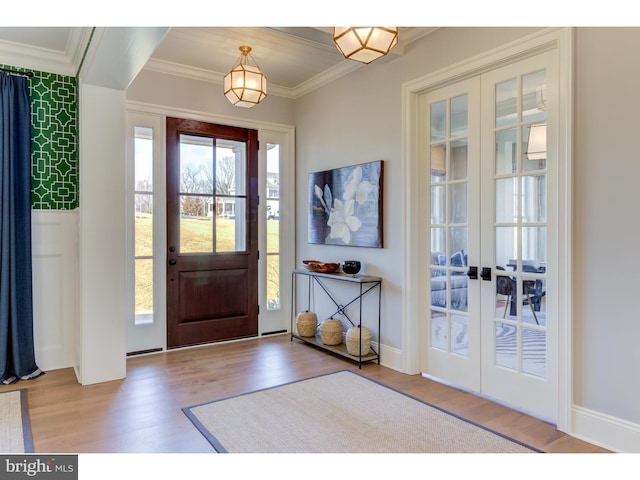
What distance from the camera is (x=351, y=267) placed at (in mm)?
3859

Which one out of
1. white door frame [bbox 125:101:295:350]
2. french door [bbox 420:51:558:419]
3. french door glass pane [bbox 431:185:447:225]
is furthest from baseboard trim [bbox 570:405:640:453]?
white door frame [bbox 125:101:295:350]

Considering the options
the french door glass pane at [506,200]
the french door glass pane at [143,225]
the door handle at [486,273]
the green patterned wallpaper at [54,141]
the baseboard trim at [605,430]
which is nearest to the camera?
the baseboard trim at [605,430]

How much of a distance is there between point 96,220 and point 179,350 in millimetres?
1538

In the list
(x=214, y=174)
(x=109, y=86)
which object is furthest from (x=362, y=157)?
(x=109, y=86)

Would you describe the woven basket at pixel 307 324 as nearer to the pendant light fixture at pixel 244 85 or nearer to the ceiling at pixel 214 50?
the pendant light fixture at pixel 244 85

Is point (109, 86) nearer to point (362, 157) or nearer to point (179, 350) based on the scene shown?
point (362, 157)

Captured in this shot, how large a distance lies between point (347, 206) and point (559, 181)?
Answer: 197 centimetres

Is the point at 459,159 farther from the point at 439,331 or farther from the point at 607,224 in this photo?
the point at 439,331

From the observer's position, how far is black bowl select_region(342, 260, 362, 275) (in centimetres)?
385

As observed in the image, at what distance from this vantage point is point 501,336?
2902 mm

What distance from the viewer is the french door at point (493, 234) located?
264 centimetres

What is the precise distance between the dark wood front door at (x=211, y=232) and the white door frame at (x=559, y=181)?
1825mm

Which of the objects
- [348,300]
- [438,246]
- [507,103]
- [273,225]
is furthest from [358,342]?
[507,103]

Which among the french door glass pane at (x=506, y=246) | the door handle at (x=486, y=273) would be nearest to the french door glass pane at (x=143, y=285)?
the door handle at (x=486, y=273)
